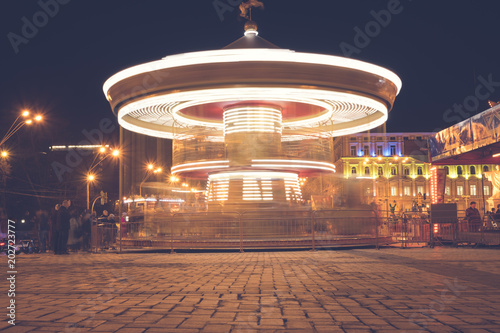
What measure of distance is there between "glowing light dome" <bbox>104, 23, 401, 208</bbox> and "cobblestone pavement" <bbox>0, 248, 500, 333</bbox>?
8.50 metres

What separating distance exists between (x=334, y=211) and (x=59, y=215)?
8557mm

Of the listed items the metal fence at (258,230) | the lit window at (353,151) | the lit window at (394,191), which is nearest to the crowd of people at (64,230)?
the metal fence at (258,230)

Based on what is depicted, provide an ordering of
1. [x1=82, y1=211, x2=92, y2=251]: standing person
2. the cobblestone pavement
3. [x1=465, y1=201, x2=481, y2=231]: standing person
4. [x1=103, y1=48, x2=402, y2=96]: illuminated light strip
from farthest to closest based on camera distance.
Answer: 1. [x1=82, y1=211, x2=92, y2=251]: standing person
2. [x1=465, y1=201, x2=481, y2=231]: standing person
3. [x1=103, y1=48, x2=402, y2=96]: illuminated light strip
4. the cobblestone pavement

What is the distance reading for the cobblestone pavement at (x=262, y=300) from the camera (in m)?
4.52

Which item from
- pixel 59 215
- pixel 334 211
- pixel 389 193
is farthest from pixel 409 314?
pixel 389 193

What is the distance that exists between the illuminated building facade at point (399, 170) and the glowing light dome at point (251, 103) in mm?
77182

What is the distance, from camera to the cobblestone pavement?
4520 millimetres

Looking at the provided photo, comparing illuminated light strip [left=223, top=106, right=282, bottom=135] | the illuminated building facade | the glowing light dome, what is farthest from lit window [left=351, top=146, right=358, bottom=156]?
illuminated light strip [left=223, top=106, right=282, bottom=135]

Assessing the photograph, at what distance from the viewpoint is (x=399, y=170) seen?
9988cm

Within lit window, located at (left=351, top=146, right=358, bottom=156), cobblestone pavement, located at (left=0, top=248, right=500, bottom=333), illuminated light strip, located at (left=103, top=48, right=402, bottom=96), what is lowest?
cobblestone pavement, located at (left=0, top=248, right=500, bottom=333)

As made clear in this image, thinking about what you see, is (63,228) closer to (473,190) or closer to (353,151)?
(353,151)

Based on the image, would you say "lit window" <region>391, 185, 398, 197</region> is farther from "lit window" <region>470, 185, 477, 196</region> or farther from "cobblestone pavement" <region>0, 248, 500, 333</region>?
"cobblestone pavement" <region>0, 248, 500, 333</region>

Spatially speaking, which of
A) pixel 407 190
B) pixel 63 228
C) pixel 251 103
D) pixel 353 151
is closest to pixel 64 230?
pixel 63 228

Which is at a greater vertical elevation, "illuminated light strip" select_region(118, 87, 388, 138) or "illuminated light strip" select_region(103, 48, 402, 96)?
"illuminated light strip" select_region(103, 48, 402, 96)
